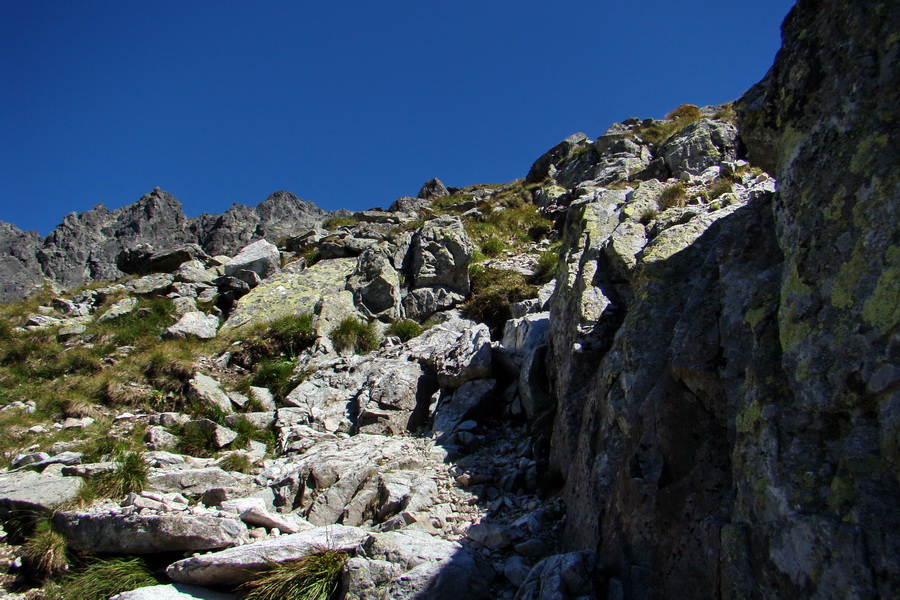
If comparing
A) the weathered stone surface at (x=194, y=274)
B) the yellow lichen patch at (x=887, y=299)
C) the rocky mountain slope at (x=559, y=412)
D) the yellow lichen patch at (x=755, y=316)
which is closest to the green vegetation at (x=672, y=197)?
the rocky mountain slope at (x=559, y=412)

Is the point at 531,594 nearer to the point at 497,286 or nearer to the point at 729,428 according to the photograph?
the point at 729,428

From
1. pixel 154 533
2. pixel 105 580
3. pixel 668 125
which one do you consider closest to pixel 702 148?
pixel 668 125

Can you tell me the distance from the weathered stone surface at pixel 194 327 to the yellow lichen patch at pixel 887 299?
46.9ft

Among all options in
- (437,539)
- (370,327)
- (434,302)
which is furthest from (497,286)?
(437,539)

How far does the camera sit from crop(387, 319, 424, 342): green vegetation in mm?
13906

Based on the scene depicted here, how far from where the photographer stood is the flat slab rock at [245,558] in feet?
17.8

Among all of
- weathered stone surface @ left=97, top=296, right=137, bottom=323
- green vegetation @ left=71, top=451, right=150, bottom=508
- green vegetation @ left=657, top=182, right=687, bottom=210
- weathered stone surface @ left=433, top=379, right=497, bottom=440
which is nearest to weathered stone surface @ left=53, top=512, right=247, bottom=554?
green vegetation @ left=71, top=451, right=150, bottom=508

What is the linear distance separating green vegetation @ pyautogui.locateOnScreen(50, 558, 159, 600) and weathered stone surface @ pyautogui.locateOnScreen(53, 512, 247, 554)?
0.19m

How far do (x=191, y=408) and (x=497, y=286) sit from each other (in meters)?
8.61

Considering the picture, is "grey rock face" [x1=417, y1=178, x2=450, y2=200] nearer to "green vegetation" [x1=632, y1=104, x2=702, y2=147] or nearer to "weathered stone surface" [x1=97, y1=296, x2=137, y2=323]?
"green vegetation" [x1=632, y1=104, x2=702, y2=147]

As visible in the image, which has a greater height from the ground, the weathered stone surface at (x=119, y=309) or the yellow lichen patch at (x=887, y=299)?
the weathered stone surface at (x=119, y=309)

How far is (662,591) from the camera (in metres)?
3.90

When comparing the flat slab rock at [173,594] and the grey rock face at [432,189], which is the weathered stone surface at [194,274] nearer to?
the flat slab rock at [173,594]

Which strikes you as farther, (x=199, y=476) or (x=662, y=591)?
(x=199, y=476)
